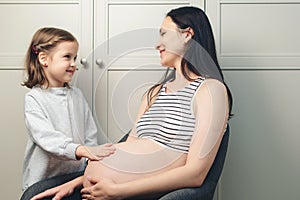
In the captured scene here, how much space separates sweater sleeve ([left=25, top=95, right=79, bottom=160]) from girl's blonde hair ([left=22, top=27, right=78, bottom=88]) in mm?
109

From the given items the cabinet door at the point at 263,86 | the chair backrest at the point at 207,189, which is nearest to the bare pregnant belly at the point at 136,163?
the chair backrest at the point at 207,189

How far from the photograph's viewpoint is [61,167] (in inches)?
74.1

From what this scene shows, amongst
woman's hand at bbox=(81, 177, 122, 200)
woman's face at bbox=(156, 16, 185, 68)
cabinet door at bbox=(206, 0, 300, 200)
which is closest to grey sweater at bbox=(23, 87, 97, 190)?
woman's hand at bbox=(81, 177, 122, 200)

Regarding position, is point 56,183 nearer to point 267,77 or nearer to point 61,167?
point 61,167

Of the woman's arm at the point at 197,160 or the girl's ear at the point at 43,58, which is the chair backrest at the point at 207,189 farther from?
the girl's ear at the point at 43,58

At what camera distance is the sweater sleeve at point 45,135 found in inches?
67.8

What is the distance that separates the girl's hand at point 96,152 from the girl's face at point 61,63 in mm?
342

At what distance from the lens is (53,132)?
1754mm

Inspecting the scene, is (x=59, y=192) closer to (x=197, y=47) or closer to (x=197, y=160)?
Answer: (x=197, y=160)

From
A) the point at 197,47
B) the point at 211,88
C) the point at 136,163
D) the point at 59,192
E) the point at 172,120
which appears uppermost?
the point at 197,47

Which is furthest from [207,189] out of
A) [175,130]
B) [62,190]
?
[62,190]

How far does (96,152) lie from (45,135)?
23cm

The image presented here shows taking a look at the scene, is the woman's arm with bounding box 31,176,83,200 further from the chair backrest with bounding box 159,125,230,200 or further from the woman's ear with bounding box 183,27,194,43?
the woman's ear with bounding box 183,27,194,43

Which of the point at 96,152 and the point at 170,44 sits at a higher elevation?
the point at 170,44
